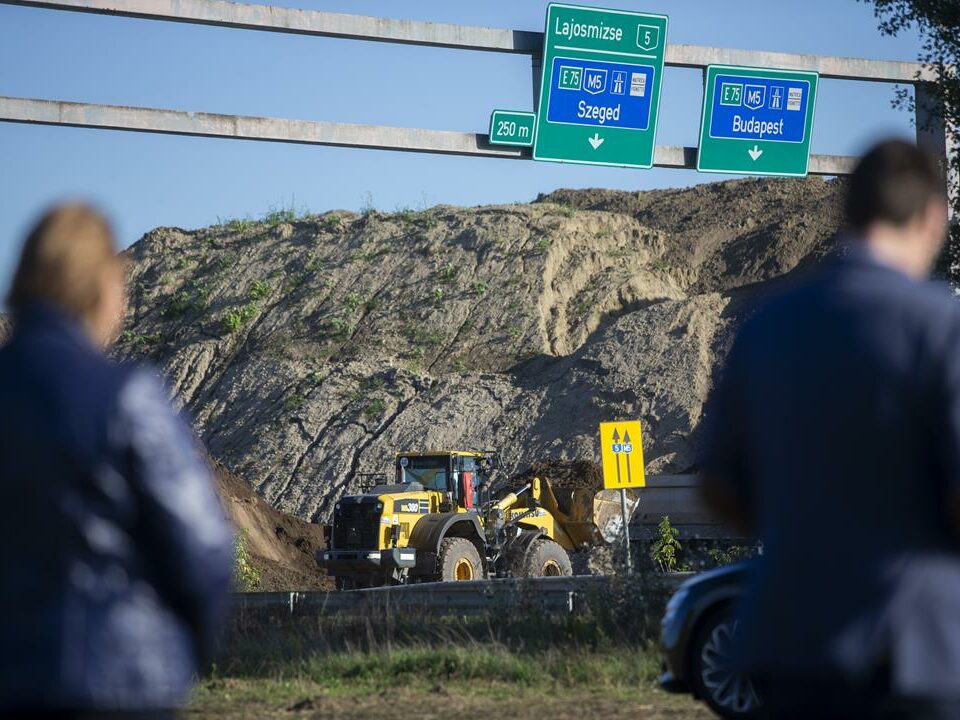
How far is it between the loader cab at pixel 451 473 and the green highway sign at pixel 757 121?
6.59 meters

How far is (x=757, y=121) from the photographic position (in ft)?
71.8

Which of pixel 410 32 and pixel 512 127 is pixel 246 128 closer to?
pixel 410 32

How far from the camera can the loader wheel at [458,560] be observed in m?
23.1

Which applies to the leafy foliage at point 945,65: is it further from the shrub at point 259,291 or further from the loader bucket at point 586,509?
the shrub at point 259,291

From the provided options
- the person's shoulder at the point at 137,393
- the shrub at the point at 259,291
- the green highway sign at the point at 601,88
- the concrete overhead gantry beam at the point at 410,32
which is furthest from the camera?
the shrub at the point at 259,291

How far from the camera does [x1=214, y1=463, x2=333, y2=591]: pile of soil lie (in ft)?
88.6

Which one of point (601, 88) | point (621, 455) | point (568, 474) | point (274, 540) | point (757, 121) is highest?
point (601, 88)

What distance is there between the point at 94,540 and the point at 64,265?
23.7 inches

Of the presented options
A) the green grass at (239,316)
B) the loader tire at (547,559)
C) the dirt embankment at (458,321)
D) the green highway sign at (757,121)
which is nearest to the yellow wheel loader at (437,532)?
the loader tire at (547,559)

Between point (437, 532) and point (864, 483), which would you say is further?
point (437, 532)

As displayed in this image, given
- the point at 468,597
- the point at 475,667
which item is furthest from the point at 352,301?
the point at 475,667

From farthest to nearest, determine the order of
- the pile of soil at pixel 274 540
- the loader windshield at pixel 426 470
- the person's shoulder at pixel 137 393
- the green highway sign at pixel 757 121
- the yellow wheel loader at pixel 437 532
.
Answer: the pile of soil at pixel 274 540 → the loader windshield at pixel 426 470 → the yellow wheel loader at pixel 437 532 → the green highway sign at pixel 757 121 → the person's shoulder at pixel 137 393

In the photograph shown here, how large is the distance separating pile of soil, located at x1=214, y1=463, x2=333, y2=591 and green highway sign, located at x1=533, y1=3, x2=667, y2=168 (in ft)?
32.9

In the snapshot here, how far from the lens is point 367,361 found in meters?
44.1
